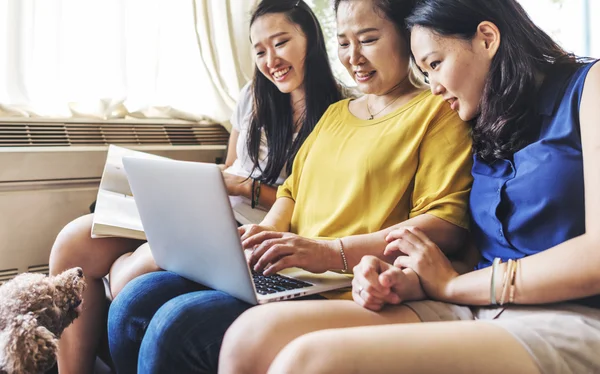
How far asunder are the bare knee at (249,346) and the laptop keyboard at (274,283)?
0.42 ft

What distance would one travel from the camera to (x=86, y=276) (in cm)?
148

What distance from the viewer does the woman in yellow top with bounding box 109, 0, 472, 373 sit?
0.92m

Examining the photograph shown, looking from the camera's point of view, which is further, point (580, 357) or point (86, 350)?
point (86, 350)

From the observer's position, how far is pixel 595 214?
0.77 meters

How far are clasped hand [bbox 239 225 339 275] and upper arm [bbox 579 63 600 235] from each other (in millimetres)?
440

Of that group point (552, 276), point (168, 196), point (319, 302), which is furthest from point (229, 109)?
point (552, 276)

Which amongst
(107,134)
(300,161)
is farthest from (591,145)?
(107,134)

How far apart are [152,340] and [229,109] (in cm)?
148

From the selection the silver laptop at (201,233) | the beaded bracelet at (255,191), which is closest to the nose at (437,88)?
the silver laptop at (201,233)

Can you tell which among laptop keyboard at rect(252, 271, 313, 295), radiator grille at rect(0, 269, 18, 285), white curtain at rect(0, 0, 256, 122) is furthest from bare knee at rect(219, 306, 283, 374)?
white curtain at rect(0, 0, 256, 122)

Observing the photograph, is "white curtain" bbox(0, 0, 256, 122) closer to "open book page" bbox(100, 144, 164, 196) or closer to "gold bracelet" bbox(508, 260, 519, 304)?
"open book page" bbox(100, 144, 164, 196)

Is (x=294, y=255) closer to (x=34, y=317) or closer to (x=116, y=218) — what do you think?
(x=34, y=317)

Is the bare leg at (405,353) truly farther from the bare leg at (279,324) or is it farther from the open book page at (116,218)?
A: the open book page at (116,218)

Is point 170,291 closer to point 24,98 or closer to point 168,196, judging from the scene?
point 168,196
